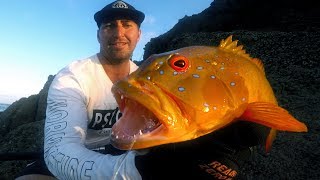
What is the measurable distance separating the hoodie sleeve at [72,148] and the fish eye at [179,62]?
69cm

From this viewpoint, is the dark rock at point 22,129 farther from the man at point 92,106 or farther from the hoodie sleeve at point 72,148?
the hoodie sleeve at point 72,148

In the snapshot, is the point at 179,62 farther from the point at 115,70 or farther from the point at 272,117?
the point at 115,70

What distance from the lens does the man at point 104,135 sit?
215cm

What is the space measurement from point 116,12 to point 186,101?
8.61 ft

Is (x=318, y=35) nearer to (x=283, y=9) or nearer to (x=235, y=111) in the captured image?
(x=283, y=9)

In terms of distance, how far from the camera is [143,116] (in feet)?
6.09

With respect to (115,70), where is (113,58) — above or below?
above

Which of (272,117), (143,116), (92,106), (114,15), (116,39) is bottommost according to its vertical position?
(92,106)

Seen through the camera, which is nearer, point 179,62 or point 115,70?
point 179,62

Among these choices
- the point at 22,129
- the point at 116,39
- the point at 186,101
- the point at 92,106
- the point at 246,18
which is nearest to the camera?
the point at 186,101

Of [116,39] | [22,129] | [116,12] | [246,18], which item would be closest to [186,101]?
[116,39]

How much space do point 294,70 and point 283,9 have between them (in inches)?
262

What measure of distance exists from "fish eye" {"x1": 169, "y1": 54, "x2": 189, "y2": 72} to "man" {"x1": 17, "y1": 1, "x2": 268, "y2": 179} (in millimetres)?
518

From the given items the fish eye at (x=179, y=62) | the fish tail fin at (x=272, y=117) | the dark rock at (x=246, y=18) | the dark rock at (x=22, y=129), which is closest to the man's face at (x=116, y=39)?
the fish eye at (x=179, y=62)
